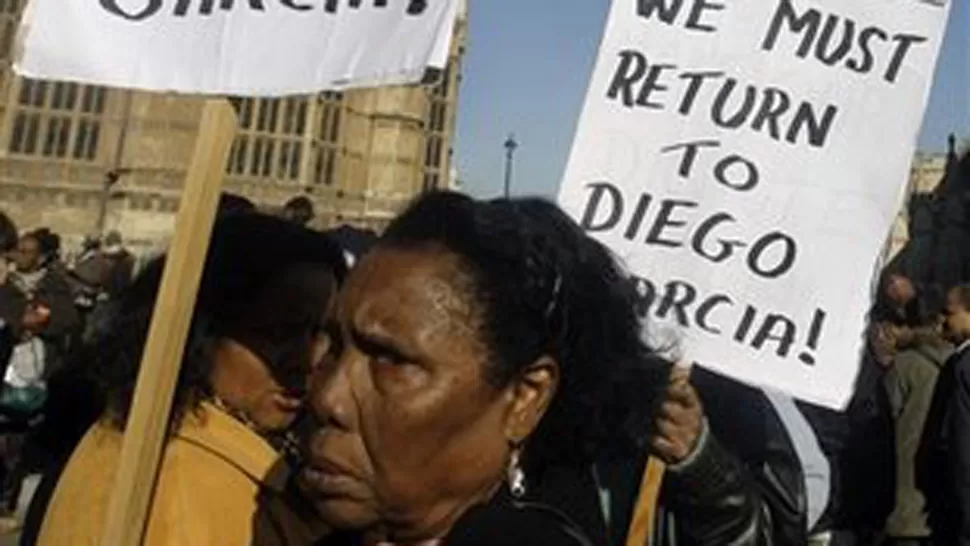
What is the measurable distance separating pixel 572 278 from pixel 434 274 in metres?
0.17

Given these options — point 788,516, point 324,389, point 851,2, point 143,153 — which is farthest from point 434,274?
point 143,153

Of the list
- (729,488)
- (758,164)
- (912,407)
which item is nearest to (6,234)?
(912,407)

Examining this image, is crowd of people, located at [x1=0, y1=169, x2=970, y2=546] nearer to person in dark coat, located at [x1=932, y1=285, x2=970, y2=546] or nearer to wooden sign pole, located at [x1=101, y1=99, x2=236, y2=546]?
wooden sign pole, located at [x1=101, y1=99, x2=236, y2=546]

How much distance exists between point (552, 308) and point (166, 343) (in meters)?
0.44

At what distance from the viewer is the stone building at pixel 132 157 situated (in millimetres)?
26422

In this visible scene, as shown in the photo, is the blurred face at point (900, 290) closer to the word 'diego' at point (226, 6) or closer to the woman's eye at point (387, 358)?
the word 'diego' at point (226, 6)

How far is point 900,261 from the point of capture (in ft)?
133

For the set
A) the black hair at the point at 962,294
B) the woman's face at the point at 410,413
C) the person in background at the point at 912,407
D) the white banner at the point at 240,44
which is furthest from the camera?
the black hair at the point at 962,294

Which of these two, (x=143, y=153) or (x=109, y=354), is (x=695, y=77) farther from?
(x=143, y=153)

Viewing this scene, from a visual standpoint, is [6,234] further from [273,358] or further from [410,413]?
[410,413]

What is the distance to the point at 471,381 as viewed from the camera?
1.29 m

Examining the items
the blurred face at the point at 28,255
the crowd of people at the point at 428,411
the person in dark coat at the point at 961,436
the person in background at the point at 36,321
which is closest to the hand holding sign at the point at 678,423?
the crowd of people at the point at 428,411

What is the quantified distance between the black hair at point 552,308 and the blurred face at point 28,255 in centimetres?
598

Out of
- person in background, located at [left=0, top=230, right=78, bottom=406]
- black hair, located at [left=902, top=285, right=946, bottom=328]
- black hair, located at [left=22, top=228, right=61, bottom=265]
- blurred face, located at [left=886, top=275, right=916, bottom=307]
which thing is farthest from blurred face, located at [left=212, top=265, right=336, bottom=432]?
black hair, located at [left=22, top=228, right=61, bottom=265]
